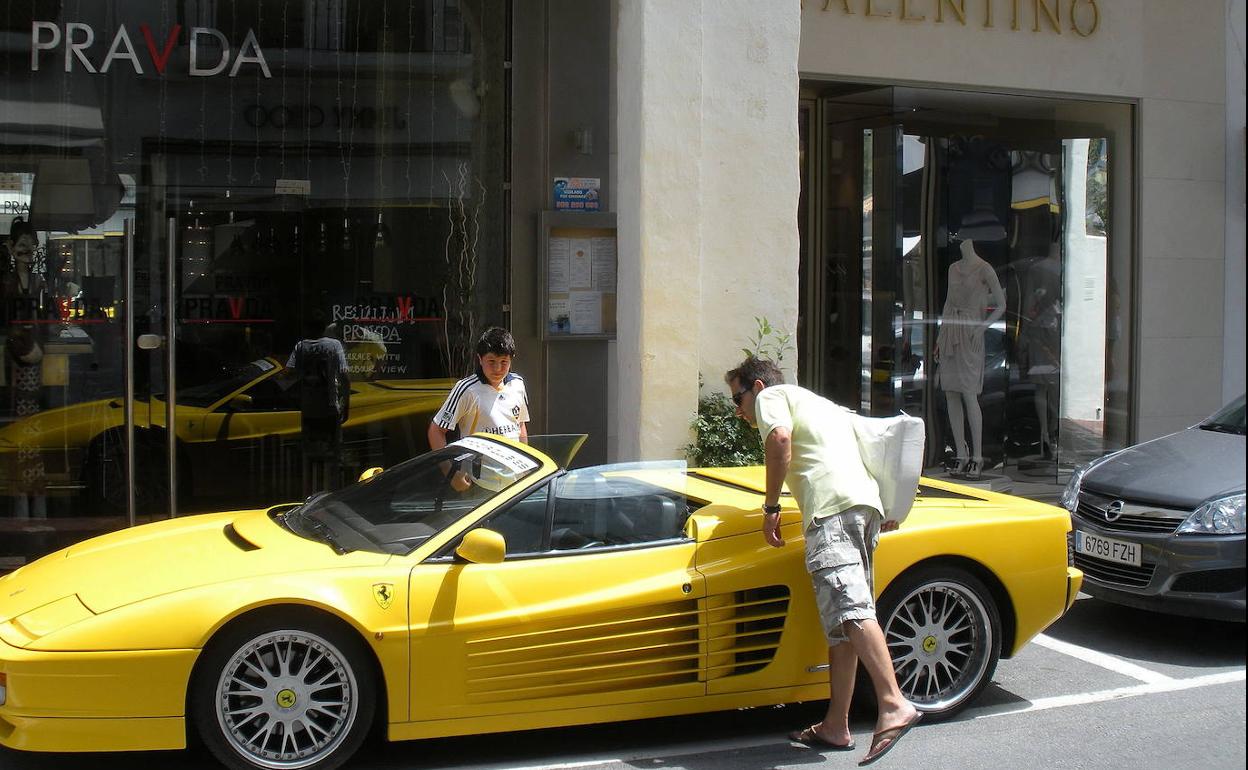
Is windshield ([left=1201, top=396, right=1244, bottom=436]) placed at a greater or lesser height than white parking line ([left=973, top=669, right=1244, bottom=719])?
greater

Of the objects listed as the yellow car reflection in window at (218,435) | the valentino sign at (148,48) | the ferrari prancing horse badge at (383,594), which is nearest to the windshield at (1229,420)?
the yellow car reflection in window at (218,435)

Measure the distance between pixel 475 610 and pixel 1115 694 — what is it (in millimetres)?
3205

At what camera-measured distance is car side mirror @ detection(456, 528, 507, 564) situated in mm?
4824

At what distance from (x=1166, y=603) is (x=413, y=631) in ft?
13.6

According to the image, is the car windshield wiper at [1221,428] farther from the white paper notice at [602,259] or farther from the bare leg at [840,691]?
the white paper notice at [602,259]

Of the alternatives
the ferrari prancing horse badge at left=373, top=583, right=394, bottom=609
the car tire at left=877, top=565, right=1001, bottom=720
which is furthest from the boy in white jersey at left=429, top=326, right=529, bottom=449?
the car tire at left=877, top=565, right=1001, bottom=720

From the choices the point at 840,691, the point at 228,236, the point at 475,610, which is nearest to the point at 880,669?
the point at 840,691

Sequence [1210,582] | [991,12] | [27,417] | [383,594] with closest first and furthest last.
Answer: [383,594], [1210,582], [27,417], [991,12]

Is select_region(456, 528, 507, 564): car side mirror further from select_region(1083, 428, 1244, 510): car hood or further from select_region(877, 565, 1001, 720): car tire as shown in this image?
select_region(1083, 428, 1244, 510): car hood

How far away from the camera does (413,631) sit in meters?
4.72

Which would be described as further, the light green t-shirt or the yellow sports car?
the light green t-shirt

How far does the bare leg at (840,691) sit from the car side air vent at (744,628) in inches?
9.9

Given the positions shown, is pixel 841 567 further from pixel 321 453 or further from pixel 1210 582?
pixel 321 453

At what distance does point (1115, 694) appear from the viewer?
6.09 metres
